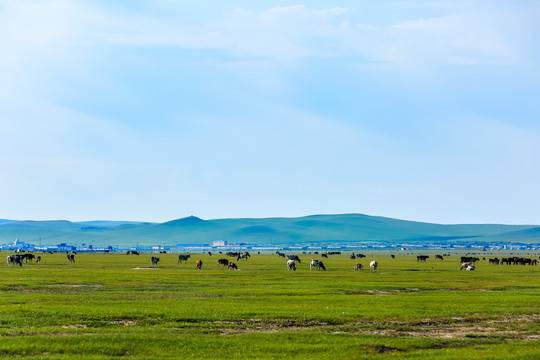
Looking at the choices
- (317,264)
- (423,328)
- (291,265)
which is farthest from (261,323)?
(317,264)

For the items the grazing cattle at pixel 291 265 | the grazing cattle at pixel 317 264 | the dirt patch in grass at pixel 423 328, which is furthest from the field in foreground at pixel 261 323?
the grazing cattle at pixel 317 264

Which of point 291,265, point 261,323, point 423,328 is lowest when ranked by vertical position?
point 423,328

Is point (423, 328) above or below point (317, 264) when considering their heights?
below

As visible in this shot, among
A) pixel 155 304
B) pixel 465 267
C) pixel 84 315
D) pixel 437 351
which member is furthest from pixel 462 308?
pixel 465 267

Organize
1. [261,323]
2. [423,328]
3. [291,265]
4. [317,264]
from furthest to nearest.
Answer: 1. [317,264]
2. [291,265]
3. [261,323]
4. [423,328]

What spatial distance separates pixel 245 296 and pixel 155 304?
26.6 ft

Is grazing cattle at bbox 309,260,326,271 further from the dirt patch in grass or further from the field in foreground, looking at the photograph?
the dirt patch in grass

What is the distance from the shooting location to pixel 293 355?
22312 millimetres

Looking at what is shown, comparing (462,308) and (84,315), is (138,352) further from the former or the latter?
(462,308)

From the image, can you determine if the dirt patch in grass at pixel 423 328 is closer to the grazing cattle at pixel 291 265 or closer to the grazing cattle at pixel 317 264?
the grazing cattle at pixel 291 265

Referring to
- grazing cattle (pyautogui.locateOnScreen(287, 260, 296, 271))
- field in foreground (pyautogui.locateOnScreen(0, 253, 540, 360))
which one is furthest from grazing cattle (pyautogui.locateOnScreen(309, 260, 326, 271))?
field in foreground (pyautogui.locateOnScreen(0, 253, 540, 360))

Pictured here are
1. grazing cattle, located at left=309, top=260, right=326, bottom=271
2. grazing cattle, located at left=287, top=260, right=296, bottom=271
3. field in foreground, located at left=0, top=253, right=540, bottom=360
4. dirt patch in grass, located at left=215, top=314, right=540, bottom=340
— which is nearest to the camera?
field in foreground, located at left=0, top=253, right=540, bottom=360

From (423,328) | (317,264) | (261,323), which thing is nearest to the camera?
(423,328)

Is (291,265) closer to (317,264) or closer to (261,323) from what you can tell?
(317,264)
